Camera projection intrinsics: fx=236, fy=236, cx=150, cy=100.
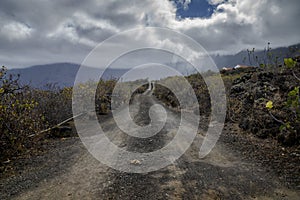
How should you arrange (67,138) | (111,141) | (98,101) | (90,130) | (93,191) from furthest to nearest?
(98,101) → (90,130) → (67,138) → (111,141) → (93,191)

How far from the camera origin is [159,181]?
13.5 feet

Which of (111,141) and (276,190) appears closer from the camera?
(276,190)

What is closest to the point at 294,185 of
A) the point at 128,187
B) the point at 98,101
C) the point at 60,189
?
the point at 128,187

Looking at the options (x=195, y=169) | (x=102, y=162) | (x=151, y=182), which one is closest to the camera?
(x=151, y=182)

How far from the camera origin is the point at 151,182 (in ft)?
13.5

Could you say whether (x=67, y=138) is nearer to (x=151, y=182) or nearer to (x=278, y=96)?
(x=151, y=182)

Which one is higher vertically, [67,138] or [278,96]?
[278,96]

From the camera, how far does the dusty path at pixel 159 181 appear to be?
3787 mm

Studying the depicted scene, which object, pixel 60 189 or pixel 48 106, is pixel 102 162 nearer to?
pixel 60 189

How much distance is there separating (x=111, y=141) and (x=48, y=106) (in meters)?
3.79

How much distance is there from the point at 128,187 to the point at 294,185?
2.93 metres

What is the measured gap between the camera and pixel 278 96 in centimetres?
896

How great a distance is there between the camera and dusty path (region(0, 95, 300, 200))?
3.79m

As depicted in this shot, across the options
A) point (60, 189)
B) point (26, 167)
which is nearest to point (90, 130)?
point (26, 167)
